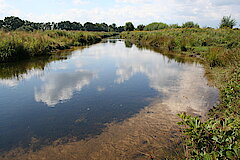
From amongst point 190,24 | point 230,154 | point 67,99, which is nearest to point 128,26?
point 190,24

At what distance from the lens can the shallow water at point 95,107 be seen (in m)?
3.80

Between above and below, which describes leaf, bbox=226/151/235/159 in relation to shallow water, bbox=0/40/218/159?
above

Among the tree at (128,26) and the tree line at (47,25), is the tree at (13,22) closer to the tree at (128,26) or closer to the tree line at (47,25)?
the tree line at (47,25)

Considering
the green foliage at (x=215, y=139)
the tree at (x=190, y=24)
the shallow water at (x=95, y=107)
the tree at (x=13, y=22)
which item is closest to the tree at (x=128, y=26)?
the tree at (x=13, y=22)

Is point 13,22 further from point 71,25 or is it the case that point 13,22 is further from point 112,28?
point 112,28

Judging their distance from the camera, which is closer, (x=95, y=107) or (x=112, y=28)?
(x=95, y=107)

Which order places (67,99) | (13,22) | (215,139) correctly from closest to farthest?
(215,139)
(67,99)
(13,22)

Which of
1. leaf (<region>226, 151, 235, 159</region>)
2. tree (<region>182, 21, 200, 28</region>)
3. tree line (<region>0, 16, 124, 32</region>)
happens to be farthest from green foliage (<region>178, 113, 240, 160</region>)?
tree (<region>182, 21, 200, 28</region>)

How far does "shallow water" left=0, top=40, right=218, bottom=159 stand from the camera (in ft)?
12.5

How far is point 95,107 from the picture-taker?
5312 mm

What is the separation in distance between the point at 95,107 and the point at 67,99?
1.13 meters

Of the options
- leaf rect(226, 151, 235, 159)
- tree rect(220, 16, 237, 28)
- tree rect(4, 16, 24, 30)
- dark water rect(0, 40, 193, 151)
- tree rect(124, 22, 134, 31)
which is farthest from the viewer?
tree rect(124, 22, 134, 31)

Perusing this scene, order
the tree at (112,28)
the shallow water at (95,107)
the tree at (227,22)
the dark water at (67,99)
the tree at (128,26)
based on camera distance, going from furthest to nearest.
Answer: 1. the tree at (112,28)
2. the tree at (128,26)
3. the tree at (227,22)
4. the dark water at (67,99)
5. the shallow water at (95,107)

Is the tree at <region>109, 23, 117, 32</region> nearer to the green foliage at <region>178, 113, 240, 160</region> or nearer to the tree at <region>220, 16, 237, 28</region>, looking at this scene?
the tree at <region>220, 16, 237, 28</region>
